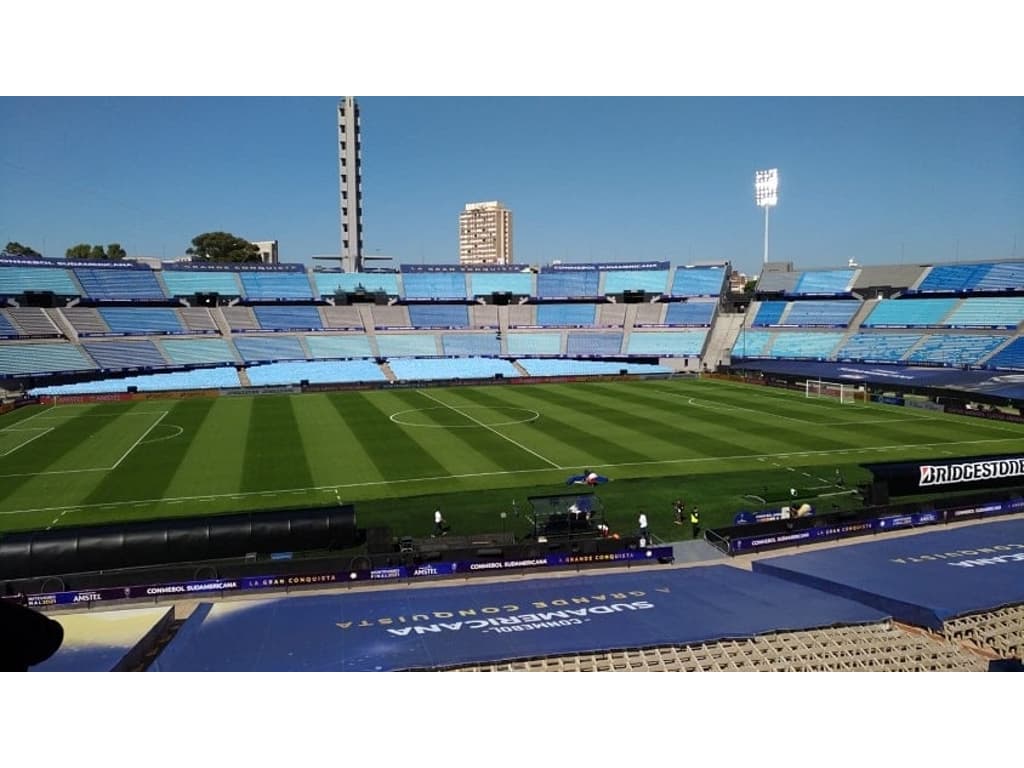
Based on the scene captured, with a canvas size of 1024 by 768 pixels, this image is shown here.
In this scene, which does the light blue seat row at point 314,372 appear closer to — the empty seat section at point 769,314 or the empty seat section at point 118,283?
the empty seat section at point 118,283

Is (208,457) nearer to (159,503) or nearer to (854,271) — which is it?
(159,503)

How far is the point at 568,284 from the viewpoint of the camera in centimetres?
8756

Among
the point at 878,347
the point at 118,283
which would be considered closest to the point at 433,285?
the point at 118,283

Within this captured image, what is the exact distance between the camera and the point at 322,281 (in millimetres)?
82125

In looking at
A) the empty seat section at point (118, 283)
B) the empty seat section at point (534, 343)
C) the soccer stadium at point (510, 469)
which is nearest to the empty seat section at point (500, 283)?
the soccer stadium at point (510, 469)

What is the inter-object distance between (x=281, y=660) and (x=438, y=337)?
2654 inches

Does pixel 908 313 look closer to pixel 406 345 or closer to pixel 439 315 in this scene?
pixel 439 315

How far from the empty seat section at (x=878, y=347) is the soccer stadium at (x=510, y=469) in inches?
14.3

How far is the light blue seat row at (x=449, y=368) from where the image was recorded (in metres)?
66.6

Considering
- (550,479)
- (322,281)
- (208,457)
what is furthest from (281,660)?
(322,281)

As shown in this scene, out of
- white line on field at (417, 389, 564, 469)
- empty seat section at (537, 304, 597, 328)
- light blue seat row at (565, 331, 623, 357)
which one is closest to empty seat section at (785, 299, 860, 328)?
light blue seat row at (565, 331, 623, 357)

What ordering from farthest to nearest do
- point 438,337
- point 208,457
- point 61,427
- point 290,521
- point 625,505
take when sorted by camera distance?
point 438,337, point 61,427, point 208,457, point 625,505, point 290,521

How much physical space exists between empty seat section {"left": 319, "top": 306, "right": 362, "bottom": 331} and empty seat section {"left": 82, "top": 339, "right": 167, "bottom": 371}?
57.9 ft

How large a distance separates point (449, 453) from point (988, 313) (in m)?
55.7
